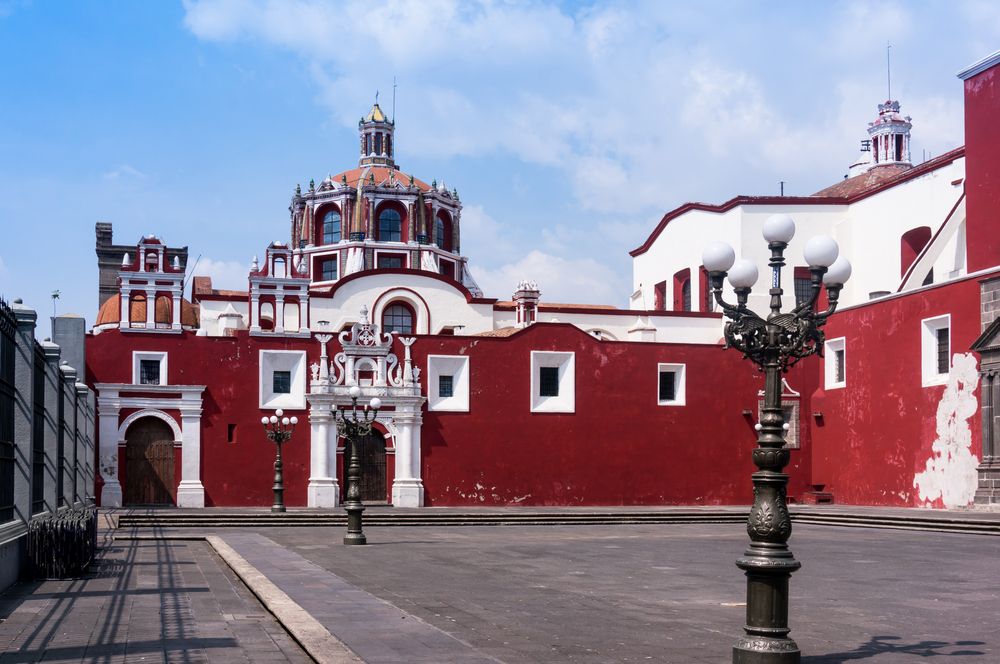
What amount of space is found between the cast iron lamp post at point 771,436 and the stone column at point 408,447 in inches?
951

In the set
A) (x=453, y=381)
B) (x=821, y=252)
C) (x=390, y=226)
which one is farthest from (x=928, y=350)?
(x=821, y=252)

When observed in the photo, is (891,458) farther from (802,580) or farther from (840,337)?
(802,580)

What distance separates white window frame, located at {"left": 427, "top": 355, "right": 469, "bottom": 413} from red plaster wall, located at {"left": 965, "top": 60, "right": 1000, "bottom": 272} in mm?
12790

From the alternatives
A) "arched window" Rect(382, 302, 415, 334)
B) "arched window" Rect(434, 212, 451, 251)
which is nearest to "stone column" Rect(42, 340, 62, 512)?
"arched window" Rect(382, 302, 415, 334)

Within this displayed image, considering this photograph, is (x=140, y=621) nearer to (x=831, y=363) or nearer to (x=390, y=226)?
(x=831, y=363)

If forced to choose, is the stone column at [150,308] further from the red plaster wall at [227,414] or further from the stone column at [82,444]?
the stone column at [82,444]

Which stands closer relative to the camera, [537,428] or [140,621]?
[140,621]

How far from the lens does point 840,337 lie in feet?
109

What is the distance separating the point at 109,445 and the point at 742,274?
25.1 m

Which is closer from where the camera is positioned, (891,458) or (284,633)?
(284,633)

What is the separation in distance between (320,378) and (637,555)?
16.3m

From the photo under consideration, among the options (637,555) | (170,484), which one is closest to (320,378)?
(170,484)

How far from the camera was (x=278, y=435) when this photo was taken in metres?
28.5

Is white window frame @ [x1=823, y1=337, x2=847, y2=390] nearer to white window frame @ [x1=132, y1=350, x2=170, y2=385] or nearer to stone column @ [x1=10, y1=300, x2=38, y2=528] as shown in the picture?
white window frame @ [x1=132, y1=350, x2=170, y2=385]
